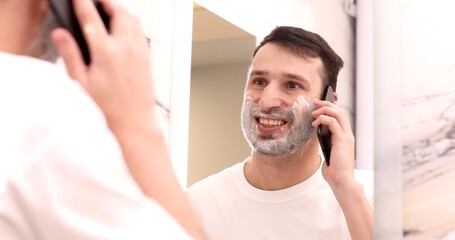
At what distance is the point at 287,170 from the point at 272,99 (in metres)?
0.13

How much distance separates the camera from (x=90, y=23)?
0.35 metres

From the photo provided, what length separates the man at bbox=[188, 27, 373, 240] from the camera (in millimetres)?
831

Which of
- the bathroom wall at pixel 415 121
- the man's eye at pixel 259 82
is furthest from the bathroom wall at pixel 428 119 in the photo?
the man's eye at pixel 259 82

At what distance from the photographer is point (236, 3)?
1.01 meters

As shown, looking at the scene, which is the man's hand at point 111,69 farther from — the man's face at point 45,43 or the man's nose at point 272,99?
the man's nose at point 272,99

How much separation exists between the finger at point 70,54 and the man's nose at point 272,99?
1.71ft

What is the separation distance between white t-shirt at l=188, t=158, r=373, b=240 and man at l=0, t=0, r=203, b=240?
478 mm

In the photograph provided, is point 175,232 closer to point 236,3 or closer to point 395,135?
point 395,135

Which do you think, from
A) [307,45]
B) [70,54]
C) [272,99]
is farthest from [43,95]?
[307,45]

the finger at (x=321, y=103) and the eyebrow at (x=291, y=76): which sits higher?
the eyebrow at (x=291, y=76)

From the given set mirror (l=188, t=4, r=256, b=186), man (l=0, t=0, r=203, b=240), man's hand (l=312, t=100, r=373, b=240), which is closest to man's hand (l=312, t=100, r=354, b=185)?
man's hand (l=312, t=100, r=373, b=240)

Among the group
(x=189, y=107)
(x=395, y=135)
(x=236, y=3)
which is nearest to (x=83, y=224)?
(x=395, y=135)

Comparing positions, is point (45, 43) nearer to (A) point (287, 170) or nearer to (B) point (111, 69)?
(B) point (111, 69)

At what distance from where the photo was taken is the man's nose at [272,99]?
845 mm
